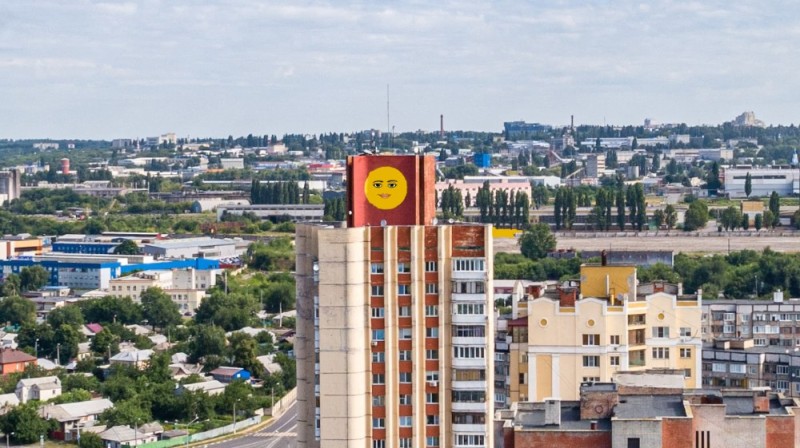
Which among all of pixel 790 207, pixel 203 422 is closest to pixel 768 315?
pixel 203 422

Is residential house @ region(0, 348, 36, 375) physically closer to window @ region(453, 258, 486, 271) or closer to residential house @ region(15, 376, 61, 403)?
residential house @ region(15, 376, 61, 403)

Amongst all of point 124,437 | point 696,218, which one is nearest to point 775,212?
point 696,218

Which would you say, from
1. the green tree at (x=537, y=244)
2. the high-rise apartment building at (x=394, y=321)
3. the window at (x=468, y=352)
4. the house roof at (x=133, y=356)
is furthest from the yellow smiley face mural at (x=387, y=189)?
the green tree at (x=537, y=244)

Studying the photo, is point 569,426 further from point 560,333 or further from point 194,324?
point 194,324

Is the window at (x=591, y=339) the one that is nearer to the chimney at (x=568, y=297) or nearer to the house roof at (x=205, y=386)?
the chimney at (x=568, y=297)

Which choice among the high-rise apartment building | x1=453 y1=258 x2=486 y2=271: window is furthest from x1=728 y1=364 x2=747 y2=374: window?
x1=453 y1=258 x2=486 y2=271: window

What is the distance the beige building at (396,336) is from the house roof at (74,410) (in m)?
32.5

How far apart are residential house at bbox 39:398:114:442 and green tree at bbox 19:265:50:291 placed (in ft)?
129

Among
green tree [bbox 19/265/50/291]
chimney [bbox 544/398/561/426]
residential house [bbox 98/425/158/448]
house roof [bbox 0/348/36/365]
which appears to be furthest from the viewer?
green tree [bbox 19/265/50/291]

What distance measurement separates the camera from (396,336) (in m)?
23.0

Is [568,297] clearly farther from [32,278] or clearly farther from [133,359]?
[32,278]

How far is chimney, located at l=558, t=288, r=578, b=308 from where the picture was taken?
31.9 m

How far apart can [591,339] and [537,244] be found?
2763 inches

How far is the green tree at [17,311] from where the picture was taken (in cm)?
8125
